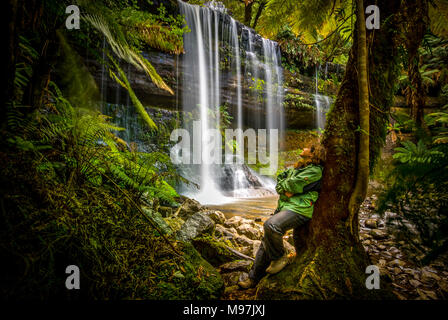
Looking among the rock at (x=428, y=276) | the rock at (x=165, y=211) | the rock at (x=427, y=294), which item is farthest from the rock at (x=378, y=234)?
the rock at (x=165, y=211)

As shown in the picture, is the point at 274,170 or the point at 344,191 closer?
the point at 344,191

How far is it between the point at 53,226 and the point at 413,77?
3468 millimetres

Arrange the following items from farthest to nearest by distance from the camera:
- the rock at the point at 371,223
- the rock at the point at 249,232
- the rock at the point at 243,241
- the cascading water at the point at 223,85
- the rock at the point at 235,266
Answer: the cascading water at the point at 223,85
the rock at the point at 371,223
the rock at the point at 249,232
the rock at the point at 243,241
the rock at the point at 235,266

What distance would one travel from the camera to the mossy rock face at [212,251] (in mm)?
2484

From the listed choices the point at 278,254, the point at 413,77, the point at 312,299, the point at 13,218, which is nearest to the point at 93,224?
the point at 13,218

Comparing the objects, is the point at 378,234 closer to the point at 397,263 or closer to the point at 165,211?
the point at 397,263

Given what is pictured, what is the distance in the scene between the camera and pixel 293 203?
1.94m

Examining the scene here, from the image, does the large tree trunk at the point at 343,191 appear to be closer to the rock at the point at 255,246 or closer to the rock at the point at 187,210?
the rock at the point at 255,246

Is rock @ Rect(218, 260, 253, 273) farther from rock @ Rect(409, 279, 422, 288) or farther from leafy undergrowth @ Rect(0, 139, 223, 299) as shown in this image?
rock @ Rect(409, 279, 422, 288)

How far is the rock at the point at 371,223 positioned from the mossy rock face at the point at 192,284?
11.6 feet

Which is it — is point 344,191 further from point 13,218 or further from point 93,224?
point 13,218

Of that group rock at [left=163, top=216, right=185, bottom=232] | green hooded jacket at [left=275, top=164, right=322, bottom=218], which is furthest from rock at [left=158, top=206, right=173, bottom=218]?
green hooded jacket at [left=275, top=164, right=322, bottom=218]

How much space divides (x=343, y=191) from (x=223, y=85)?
9425 mm
